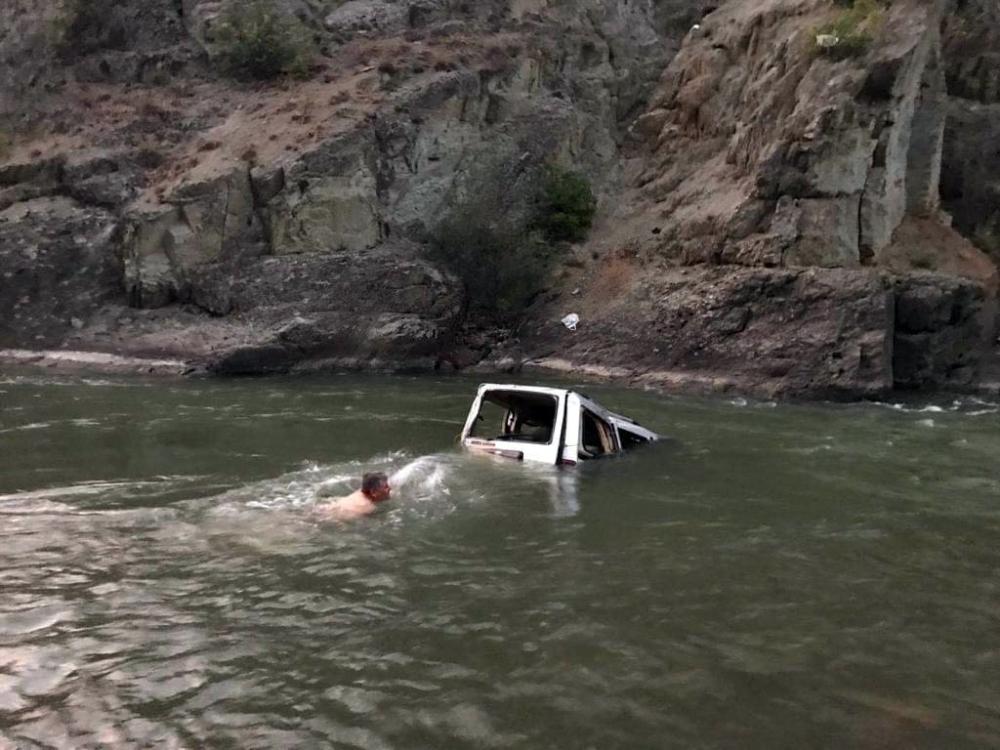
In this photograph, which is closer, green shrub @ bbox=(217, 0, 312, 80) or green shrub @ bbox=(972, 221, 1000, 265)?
green shrub @ bbox=(972, 221, 1000, 265)

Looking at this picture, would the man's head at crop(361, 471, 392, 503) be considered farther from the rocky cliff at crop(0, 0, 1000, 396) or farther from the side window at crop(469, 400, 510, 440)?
the rocky cliff at crop(0, 0, 1000, 396)

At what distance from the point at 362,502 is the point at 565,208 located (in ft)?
70.7

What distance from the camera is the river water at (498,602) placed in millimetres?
4824

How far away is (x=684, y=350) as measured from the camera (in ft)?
73.4

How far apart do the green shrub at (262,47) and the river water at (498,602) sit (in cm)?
2263

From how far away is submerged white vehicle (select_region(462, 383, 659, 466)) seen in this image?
10703 mm

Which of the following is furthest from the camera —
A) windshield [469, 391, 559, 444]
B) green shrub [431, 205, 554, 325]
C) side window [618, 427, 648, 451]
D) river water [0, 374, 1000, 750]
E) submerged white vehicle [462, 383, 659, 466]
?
green shrub [431, 205, 554, 325]

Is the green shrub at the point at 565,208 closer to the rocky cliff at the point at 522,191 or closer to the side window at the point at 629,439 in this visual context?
the rocky cliff at the point at 522,191

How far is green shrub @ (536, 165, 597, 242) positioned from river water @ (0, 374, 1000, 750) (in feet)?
55.9

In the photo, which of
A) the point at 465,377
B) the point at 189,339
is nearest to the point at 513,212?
the point at 465,377

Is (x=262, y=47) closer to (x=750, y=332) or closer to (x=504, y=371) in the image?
(x=504, y=371)

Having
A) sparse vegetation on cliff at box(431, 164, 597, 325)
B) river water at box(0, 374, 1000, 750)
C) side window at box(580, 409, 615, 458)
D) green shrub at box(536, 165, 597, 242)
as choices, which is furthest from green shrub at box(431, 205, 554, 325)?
side window at box(580, 409, 615, 458)

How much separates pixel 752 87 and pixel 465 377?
12.8m

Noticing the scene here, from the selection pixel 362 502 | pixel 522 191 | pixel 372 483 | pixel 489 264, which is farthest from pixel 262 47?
pixel 362 502
